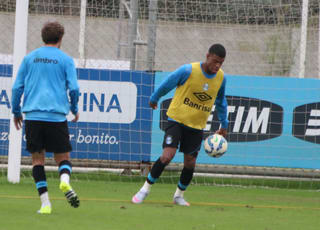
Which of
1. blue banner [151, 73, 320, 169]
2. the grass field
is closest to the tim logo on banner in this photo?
blue banner [151, 73, 320, 169]

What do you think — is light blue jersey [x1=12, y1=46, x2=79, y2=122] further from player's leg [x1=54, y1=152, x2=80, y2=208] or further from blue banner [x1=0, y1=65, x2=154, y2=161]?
blue banner [x1=0, y1=65, x2=154, y2=161]

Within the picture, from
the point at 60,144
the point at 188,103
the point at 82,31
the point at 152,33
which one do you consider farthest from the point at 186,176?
the point at 82,31

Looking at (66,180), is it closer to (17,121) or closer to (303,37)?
(17,121)

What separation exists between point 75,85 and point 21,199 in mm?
2162

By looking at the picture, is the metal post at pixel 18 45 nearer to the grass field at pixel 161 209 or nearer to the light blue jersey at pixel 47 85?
the grass field at pixel 161 209

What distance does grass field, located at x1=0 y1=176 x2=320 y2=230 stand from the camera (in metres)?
6.71

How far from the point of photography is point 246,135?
11500 mm

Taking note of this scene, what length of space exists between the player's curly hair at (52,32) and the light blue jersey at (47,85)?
8 centimetres

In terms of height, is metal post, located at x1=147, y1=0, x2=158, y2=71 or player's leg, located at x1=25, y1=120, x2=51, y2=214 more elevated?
metal post, located at x1=147, y1=0, x2=158, y2=71

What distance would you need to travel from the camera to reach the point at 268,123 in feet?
37.6

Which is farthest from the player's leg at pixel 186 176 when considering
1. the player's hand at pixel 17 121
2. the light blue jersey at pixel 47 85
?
the player's hand at pixel 17 121

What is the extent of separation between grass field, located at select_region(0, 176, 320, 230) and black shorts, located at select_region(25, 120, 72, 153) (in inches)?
26.3

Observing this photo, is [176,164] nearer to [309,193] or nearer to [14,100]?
[309,193]

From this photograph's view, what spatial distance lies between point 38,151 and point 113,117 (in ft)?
14.3
